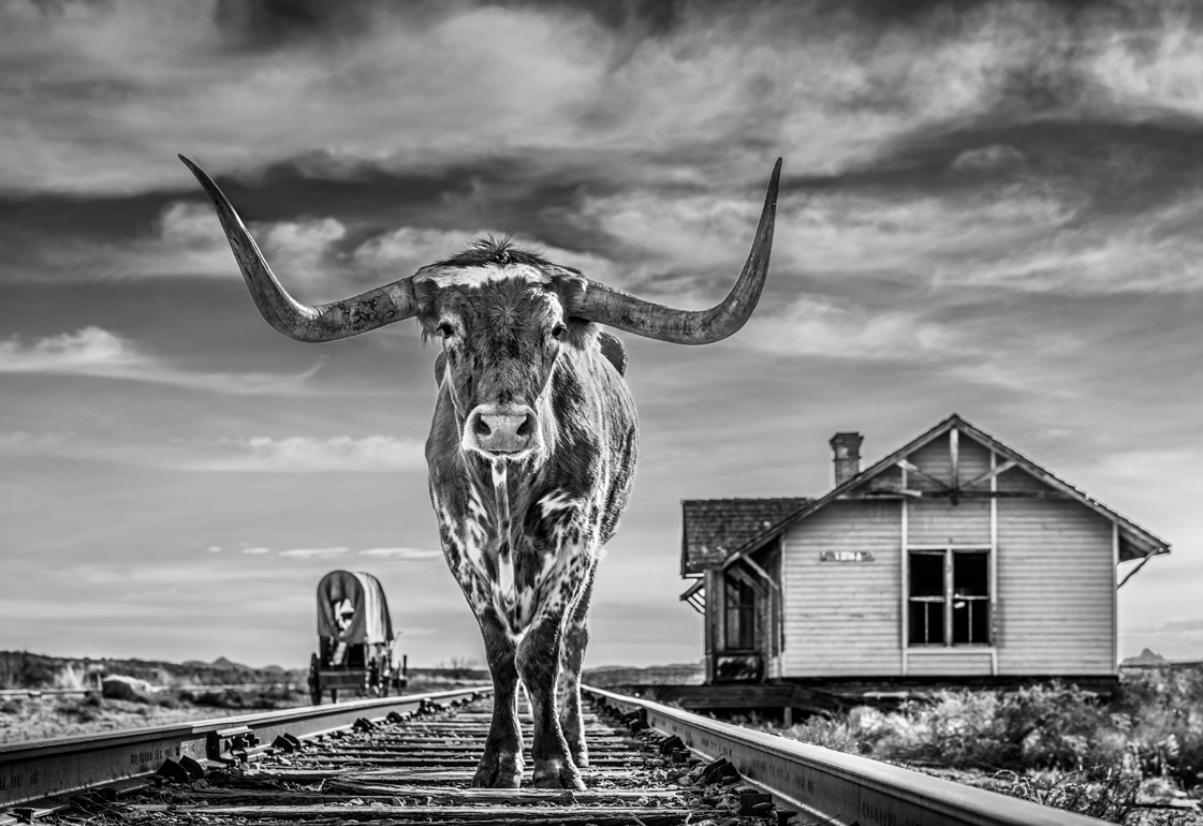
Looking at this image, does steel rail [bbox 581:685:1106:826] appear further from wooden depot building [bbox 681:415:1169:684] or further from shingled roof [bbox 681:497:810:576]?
shingled roof [bbox 681:497:810:576]

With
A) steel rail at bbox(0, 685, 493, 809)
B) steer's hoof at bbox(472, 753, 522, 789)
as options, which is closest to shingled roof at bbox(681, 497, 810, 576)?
steel rail at bbox(0, 685, 493, 809)

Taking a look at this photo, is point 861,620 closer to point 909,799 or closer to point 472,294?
point 472,294

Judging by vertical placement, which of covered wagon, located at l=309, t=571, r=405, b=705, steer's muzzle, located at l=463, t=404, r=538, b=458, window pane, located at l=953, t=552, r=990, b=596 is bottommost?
covered wagon, located at l=309, t=571, r=405, b=705

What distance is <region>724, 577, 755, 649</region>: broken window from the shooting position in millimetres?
34091

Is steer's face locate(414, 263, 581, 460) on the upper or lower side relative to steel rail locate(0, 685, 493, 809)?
upper

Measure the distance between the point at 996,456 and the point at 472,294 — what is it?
23104 mm

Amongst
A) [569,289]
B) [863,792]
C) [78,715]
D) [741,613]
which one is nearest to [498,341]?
[569,289]

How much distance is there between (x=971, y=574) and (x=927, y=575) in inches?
91.2

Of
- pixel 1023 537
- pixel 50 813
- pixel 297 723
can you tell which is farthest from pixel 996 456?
pixel 50 813

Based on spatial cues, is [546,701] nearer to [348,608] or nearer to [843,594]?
[843,594]

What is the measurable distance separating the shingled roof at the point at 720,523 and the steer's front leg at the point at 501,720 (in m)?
25.8

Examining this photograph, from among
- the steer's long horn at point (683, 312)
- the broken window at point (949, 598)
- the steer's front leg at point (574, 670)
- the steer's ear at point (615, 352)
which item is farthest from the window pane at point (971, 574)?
the steer's long horn at point (683, 312)

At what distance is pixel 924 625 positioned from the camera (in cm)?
2834

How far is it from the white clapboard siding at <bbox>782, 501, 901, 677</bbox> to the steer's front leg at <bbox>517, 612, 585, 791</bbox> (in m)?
21.8
